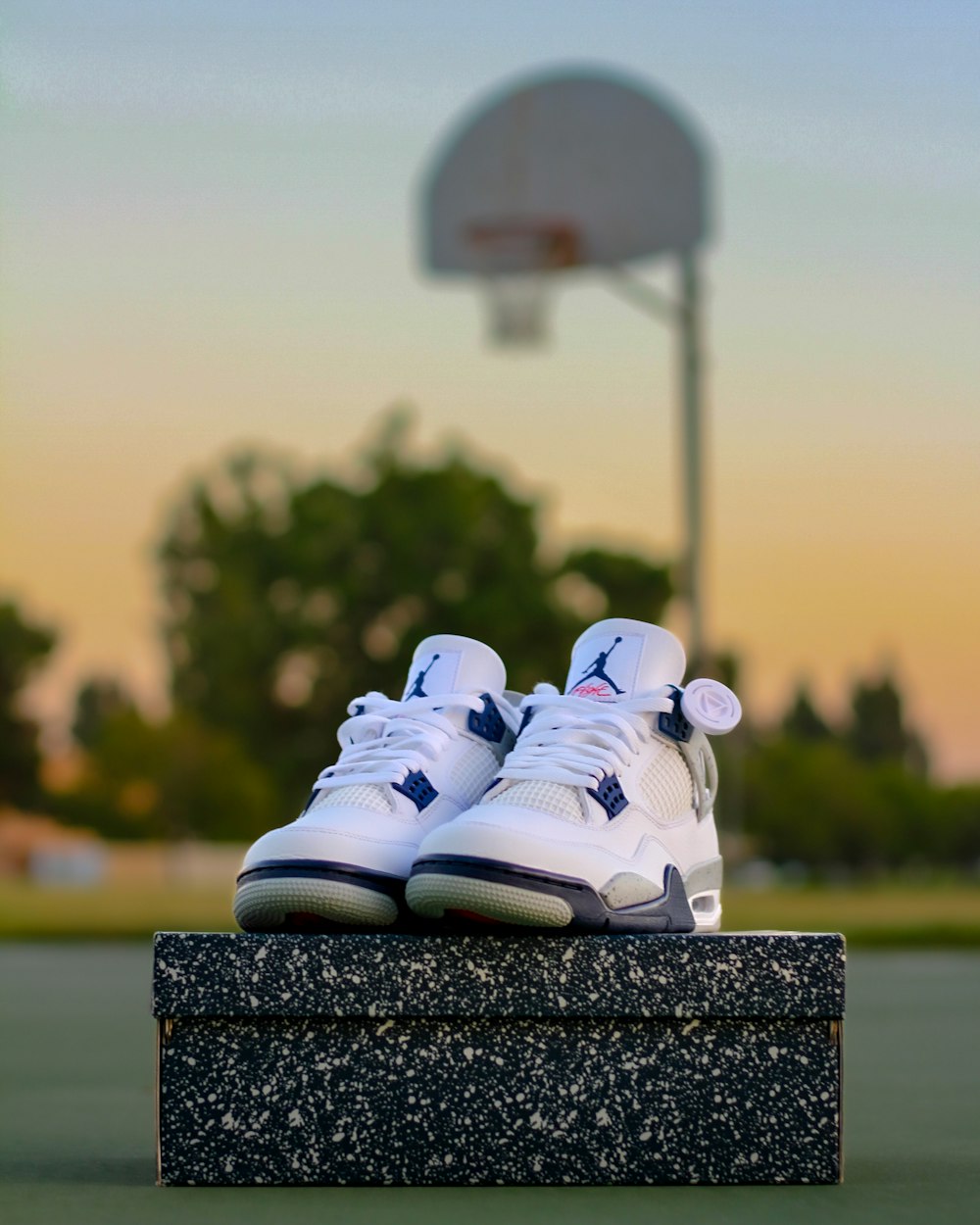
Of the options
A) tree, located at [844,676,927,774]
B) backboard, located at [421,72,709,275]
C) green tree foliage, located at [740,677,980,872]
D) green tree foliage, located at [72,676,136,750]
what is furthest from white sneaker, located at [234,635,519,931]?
tree, located at [844,676,927,774]

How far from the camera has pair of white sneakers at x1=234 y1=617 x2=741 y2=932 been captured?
1.76 meters

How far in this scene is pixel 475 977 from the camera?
5.84ft

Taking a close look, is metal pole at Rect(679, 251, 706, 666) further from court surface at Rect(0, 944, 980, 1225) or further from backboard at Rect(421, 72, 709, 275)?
court surface at Rect(0, 944, 980, 1225)

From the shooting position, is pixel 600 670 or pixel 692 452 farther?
pixel 692 452

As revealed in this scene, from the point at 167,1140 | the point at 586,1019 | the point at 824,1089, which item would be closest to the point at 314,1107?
the point at 167,1140

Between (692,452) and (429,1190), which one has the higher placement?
(692,452)

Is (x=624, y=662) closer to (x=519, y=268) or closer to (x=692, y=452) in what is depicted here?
(x=692, y=452)

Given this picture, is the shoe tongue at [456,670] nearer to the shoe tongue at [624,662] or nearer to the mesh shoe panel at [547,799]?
the shoe tongue at [624,662]

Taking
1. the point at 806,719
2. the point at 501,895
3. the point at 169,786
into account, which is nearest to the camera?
the point at 501,895

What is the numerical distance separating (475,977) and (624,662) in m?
0.45

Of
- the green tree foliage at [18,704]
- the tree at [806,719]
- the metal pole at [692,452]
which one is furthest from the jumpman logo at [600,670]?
the tree at [806,719]

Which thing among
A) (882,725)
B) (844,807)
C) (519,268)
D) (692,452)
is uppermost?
(882,725)

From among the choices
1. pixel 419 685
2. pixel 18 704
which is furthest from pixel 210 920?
pixel 18 704

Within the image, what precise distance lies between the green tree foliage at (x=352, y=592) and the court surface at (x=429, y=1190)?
2660 cm
